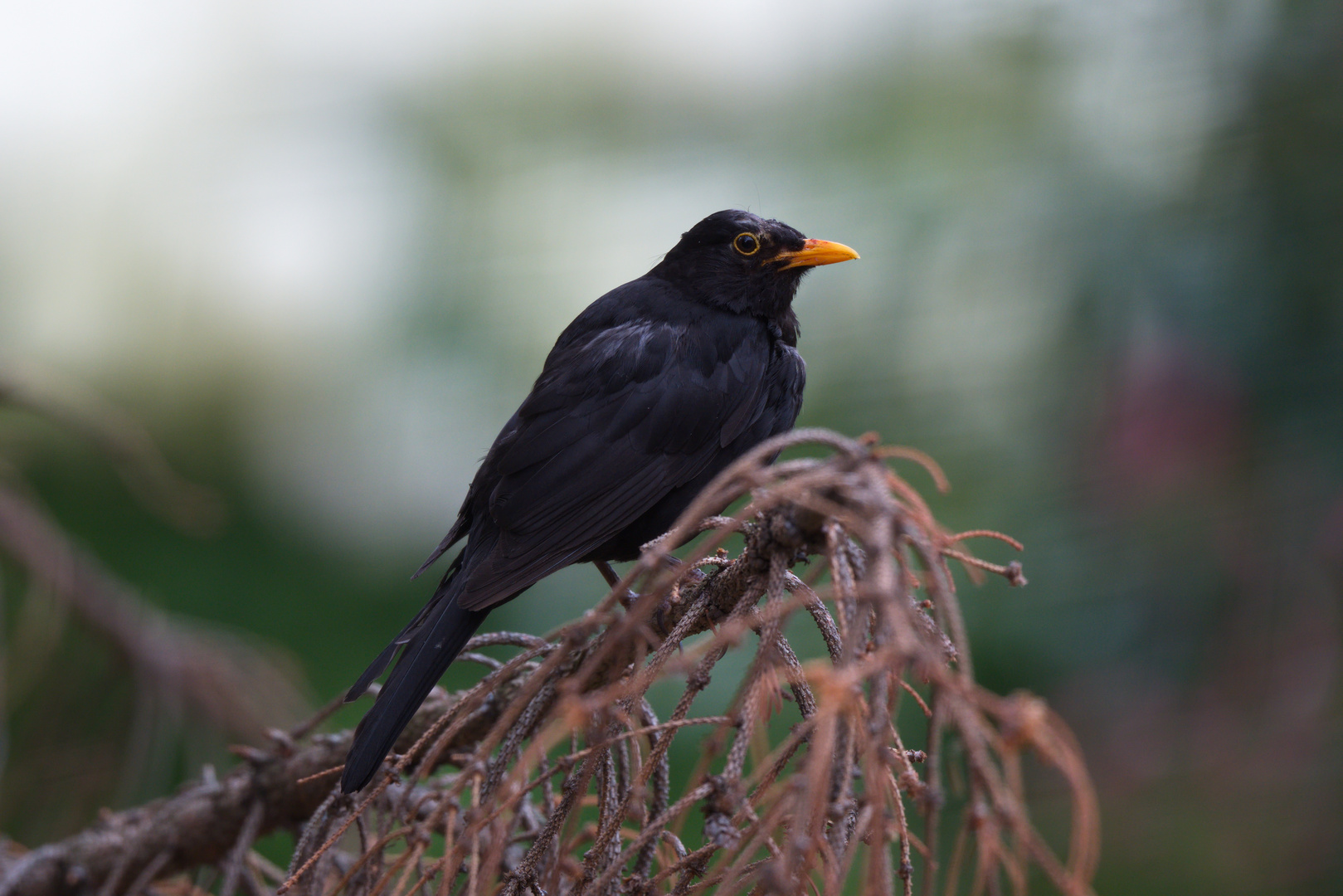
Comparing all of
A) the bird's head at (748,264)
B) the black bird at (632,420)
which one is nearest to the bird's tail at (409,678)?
the black bird at (632,420)

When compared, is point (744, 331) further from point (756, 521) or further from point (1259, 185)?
point (756, 521)

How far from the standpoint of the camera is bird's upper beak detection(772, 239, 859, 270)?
319 centimetres

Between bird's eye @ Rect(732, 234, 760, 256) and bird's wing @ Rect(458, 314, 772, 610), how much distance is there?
33cm

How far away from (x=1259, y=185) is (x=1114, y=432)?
0.86 meters

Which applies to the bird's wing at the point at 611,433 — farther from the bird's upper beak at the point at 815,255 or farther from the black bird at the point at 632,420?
the bird's upper beak at the point at 815,255

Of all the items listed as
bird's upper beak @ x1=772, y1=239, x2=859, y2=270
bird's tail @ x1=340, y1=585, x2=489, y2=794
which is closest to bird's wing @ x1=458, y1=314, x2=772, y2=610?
bird's tail @ x1=340, y1=585, x2=489, y2=794

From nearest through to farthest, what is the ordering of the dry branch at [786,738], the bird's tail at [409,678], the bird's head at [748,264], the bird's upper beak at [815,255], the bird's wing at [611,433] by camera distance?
the dry branch at [786,738], the bird's tail at [409,678], the bird's wing at [611,433], the bird's upper beak at [815,255], the bird's head at [748,264]

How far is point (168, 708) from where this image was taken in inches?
116

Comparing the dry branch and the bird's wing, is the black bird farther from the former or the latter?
the dry branch

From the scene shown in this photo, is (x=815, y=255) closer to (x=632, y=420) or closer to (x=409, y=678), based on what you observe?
(x=632, y=420)

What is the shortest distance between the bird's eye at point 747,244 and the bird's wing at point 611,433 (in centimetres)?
33

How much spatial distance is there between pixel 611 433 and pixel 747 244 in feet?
3.12

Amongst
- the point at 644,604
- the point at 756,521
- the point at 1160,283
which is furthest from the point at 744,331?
the point at 644,604

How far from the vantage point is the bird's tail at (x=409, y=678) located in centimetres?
178
